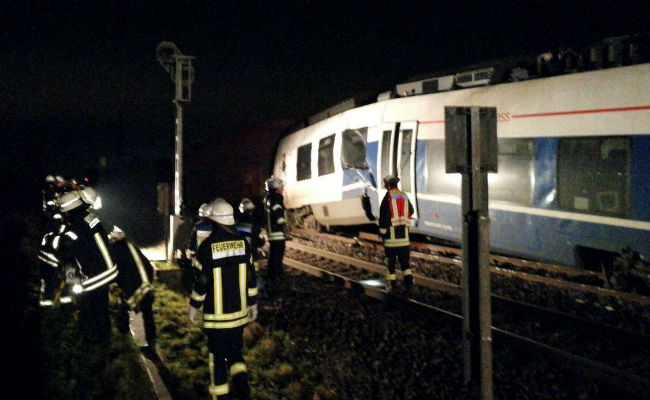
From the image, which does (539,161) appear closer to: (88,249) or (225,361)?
(225,361)

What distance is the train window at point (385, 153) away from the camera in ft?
42.0

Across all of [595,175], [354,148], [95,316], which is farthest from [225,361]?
[354,148]

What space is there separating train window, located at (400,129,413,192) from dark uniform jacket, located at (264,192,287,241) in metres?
3.16

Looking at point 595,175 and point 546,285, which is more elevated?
point 595,175

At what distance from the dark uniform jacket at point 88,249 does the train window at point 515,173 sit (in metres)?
6.70

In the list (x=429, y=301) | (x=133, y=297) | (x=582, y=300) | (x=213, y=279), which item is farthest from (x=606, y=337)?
(x=133, y=297)

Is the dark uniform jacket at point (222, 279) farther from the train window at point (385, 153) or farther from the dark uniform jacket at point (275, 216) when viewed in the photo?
the train window at point (385, 153)

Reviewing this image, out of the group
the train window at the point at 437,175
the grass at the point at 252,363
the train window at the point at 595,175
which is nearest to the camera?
the grass at the point at 252,363

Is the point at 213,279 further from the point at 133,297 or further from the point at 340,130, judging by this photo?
the point at 340,130

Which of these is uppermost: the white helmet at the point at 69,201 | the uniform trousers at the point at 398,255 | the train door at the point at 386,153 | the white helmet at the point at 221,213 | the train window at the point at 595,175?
the train door at the point at 386,153

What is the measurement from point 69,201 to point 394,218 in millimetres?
4788

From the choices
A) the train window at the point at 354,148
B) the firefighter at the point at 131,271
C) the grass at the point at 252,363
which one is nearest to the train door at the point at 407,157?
the train window at the point at 354,148

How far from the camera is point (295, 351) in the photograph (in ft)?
22.2

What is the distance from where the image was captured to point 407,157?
12.3 meters
